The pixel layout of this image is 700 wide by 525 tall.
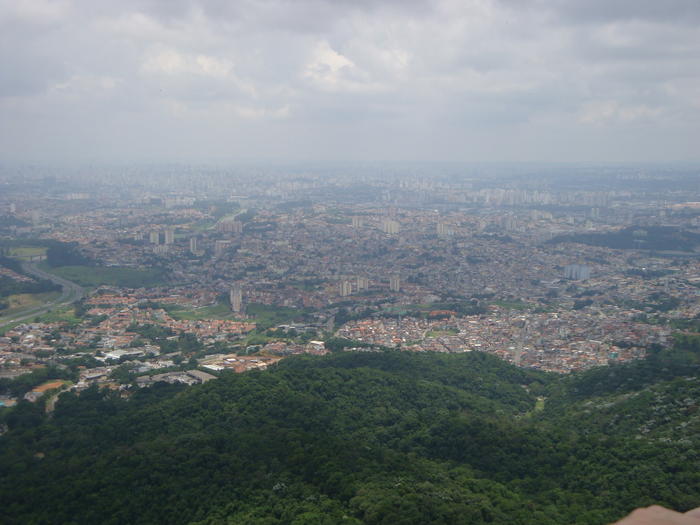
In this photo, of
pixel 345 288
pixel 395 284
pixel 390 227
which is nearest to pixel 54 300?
pixel 345 288

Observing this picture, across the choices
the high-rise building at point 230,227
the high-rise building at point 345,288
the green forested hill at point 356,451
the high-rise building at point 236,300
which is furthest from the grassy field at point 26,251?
the green forested hill at point 356,451

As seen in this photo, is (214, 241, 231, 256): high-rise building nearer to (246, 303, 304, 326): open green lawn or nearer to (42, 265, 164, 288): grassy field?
(42, 265, 164, 288): grassy field

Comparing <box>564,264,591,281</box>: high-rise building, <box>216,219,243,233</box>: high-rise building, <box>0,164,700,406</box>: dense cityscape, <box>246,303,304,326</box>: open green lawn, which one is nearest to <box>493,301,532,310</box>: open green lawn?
<box>0,164,700,406</box>: dense cityscape

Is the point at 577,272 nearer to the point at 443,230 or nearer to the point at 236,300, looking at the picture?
the point at 443,230

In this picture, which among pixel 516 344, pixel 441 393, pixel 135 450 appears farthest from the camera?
pixel 516 344

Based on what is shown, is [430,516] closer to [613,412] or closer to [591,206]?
[613,412]

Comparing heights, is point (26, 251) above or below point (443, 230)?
below

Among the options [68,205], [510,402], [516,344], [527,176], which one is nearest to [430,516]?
[510,402]
